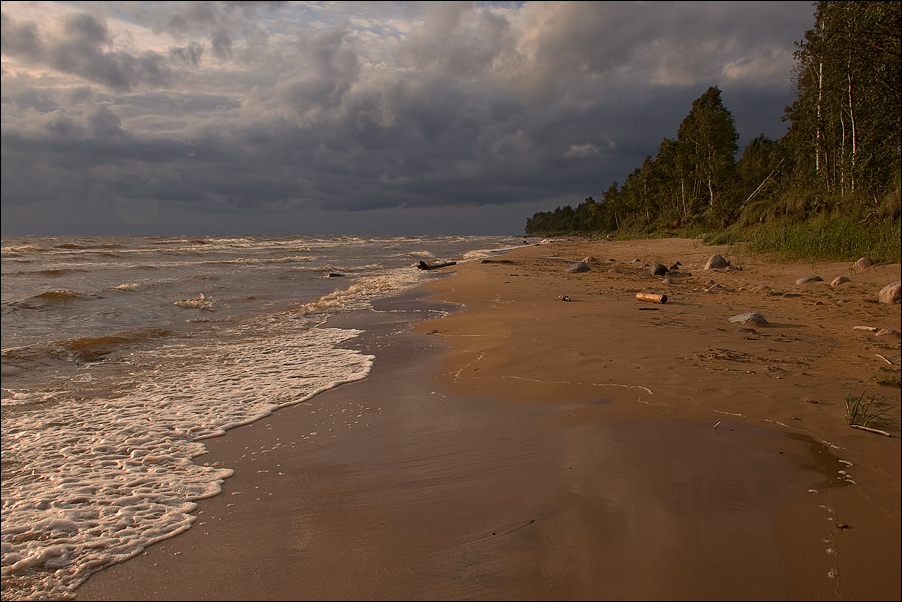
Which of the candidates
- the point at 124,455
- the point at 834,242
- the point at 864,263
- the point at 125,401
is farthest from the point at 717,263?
the point at 124,455

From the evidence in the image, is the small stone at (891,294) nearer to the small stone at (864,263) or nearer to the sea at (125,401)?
the small stone at (864,263)

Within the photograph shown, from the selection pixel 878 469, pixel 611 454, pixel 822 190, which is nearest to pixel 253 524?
pixel 611 454

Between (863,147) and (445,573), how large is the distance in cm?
1790

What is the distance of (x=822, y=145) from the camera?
1947 cm

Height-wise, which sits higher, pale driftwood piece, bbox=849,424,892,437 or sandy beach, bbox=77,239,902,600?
pale driftwood piece, bbox=849,424,892,437

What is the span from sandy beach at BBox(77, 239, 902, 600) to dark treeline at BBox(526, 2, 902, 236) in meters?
3.10

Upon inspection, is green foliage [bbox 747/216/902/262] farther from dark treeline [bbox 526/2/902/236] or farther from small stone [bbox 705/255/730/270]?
small stone [bbox 705/255/730/270]

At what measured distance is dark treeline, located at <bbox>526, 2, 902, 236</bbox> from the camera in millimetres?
8281

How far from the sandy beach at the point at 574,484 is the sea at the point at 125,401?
0.32 meters

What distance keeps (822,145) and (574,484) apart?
2241 centimetres

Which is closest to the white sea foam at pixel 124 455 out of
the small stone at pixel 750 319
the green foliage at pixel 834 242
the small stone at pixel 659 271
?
the small stone at pixel 750 319

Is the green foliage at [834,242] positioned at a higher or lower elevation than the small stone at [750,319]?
higher

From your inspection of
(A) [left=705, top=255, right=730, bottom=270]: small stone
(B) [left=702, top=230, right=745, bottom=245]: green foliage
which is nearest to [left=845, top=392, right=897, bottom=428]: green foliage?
(A) [left=705, top=255, right=730, bottom=270]: small stone

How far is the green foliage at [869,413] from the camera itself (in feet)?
9.88
